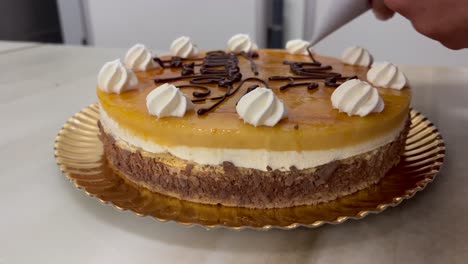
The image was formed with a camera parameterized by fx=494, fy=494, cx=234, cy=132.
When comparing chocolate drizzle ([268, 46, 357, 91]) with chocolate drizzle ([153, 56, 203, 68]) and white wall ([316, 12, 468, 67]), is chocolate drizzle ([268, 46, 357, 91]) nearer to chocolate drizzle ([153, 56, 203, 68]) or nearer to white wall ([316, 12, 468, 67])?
chocolate drizzle ([153, 56, 203, 68])

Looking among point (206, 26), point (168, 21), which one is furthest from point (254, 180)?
point (168, 21)

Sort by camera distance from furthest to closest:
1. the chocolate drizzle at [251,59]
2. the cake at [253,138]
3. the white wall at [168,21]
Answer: the white wall at [168,21], the chocolate drizzle at [251,59], the cake at [253,138]

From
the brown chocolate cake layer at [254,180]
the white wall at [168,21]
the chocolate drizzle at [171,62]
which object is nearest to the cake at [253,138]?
the brown chocolate cake layer at [254,180]

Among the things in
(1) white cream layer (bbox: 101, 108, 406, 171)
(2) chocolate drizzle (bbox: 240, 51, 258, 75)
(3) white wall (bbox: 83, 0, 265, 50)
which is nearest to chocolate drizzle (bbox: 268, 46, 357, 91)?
(2) chocolate drizzle (bbox: 240, 51, 258, 75)

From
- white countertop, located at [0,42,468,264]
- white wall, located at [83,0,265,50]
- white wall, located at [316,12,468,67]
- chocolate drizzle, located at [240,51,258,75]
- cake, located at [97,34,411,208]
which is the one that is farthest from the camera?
white wall, located at [83,0,265,50]

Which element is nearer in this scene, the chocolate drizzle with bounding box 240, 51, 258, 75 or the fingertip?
the fingertip

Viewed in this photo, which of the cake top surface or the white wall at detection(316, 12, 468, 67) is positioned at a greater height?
the cake top surface

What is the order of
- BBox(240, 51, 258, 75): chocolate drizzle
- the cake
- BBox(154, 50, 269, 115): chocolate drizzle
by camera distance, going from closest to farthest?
the cake < BBox(154, 50, 269, 115): chocolate drizzle < BBox(240, 51, 258, 75): chocolate drizzle

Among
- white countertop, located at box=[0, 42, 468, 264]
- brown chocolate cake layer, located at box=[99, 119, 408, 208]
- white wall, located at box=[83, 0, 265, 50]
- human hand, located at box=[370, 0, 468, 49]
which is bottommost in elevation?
white wall, located at box=[83, 0, 265, 50]

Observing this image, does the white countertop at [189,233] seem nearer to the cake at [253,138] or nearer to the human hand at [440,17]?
the cake at [253,138]
